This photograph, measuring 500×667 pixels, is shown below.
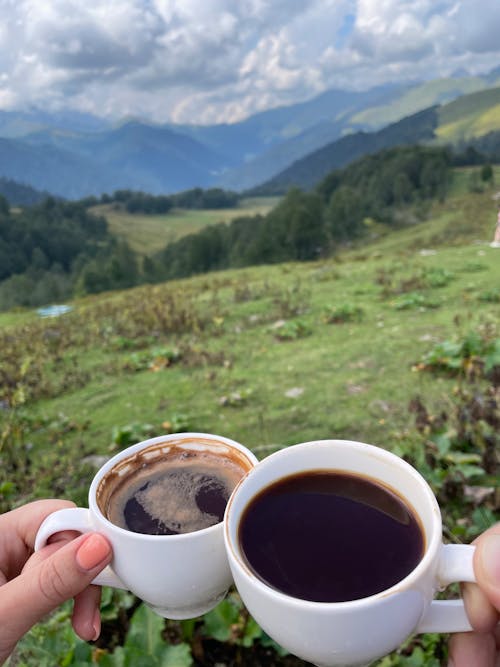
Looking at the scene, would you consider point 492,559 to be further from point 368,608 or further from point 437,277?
point 437,277

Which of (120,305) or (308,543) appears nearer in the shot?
(308,543)

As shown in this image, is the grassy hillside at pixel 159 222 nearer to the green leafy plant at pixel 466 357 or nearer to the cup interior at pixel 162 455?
the green leafy plant at pixel 466 357

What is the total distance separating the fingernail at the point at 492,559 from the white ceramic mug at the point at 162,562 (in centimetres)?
65

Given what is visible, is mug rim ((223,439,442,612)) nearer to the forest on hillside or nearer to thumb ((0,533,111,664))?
thumb ((0,533,111,664))

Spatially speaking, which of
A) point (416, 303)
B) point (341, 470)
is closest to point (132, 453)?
point (341, 470)

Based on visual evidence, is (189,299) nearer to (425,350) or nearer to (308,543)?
(425,350)

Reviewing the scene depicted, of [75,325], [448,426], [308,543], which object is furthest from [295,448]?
[75,325]

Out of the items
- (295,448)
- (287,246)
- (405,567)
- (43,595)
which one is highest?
(295,448)

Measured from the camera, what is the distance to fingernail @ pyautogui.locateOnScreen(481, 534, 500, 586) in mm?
1089

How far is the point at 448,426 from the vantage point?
396cm

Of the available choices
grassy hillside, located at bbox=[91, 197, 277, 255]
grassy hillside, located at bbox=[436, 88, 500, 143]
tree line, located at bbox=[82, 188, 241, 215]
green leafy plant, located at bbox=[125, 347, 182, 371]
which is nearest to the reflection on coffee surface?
green leafy plant, located at bbox=[125, 347, 182, 371]

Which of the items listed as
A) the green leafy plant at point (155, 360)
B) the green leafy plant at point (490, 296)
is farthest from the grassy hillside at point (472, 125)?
the green leafy plant at point (155, 360)

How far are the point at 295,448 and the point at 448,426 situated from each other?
290 centimetres

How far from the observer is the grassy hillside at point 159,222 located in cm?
11969
